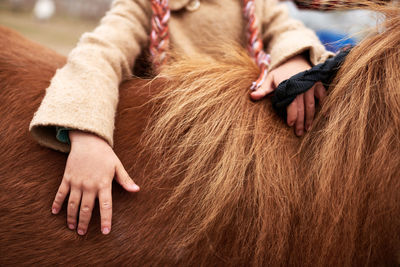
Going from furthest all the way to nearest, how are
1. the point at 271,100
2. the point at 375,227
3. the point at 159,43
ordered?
the point at 159,43
the point at 271,100
the point at 375,227

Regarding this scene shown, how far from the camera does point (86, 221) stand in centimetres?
58

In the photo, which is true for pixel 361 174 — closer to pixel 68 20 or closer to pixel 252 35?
pixel 252 35

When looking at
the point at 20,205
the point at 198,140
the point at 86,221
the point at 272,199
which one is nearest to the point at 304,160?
the point at 272,199

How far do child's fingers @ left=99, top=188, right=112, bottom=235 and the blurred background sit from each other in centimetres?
56

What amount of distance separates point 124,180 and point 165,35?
42 centimetres

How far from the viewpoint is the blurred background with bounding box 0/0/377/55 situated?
77cm

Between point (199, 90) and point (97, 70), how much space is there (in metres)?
0.20

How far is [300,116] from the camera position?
24.6 inches

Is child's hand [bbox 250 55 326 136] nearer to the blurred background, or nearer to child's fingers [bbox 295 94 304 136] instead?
child's fingers [bbox 295 94 304 136]

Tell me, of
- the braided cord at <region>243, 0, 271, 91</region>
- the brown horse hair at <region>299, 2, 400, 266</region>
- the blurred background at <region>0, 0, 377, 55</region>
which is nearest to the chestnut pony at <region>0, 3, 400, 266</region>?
the brown horse hair at <region>299, 2, 400, 266</region>

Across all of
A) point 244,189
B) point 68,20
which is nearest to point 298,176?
point 244,189

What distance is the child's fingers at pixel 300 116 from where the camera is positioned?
0.62 meters

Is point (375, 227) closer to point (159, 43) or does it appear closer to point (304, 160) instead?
point (304, 160)

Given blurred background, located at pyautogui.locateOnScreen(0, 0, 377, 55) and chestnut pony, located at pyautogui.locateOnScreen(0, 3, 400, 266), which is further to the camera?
blurred background, located at pyautogui.locateOnScreen(0, 0, 377, 55)
